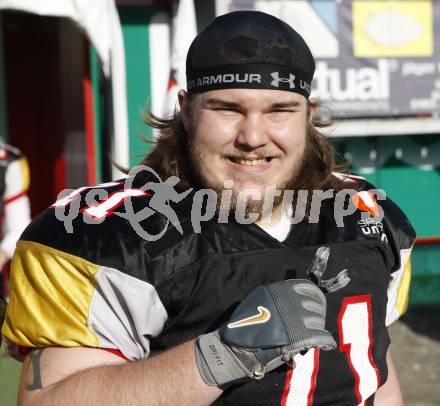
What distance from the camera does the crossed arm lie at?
6.08 feet

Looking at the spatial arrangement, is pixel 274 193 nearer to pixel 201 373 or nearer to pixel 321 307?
pixel 321 307

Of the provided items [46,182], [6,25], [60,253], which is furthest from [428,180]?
[60,253]

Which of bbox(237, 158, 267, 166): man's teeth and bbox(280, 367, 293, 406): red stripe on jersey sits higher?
bbox(237, 158, 267, 166): man's teeth

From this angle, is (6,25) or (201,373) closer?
(201,373)

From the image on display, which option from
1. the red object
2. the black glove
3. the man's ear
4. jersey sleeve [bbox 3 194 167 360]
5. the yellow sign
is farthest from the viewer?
the red object

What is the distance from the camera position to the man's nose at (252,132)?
2.13 meters

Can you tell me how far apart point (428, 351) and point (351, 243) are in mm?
3300

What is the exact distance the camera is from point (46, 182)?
6922 mm

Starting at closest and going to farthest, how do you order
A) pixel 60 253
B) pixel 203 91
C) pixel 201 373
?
pixel 201 373
pixel 60 253
pixel 203 91

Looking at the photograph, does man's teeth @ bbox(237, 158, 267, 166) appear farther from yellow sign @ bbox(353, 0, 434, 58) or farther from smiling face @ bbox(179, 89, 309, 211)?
yellow sign @ bbox(353, 0, 434, 58)

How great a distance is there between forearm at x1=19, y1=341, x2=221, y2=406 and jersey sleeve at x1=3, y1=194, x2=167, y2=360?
89 millimetres

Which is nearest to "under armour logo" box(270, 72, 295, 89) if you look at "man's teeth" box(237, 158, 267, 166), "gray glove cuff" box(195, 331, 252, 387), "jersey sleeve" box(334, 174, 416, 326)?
"man's teeth" box(237, 158, 267, 166)

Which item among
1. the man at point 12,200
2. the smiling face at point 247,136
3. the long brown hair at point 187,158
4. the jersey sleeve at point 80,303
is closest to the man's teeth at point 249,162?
the smiling face at point 247,136

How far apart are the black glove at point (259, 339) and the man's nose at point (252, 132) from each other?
0.43 metres
